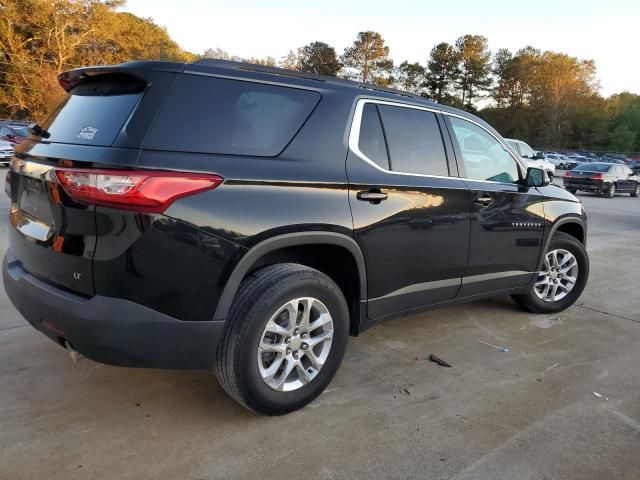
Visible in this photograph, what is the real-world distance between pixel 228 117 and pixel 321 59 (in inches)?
2971

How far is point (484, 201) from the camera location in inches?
156

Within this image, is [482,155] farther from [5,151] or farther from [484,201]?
[5,151]

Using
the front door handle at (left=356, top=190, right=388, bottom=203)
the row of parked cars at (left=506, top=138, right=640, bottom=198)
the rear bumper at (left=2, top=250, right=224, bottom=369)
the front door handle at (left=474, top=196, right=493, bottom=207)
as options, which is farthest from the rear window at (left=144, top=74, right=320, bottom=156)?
the row of parked cars at (left=506, top=138, right=640, bottom=198)

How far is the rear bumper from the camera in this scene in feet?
7.85

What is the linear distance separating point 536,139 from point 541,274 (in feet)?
272

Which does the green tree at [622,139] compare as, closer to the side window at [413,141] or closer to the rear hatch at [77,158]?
the side window at [413,141]

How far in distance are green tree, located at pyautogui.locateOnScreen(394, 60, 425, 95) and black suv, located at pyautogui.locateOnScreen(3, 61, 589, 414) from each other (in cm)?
8076

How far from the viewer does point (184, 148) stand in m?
2.51

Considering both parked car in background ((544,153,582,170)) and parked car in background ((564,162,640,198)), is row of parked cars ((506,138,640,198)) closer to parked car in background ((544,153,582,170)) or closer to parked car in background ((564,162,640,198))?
parked car in background ((564,162,640,198))

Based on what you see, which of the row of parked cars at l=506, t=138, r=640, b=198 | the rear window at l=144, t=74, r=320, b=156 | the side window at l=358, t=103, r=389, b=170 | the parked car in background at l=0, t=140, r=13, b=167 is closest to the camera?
the rear window at l=144, t=74, r=320, b=156

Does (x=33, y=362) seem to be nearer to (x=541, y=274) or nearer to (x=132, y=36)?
(x=541, y=274)

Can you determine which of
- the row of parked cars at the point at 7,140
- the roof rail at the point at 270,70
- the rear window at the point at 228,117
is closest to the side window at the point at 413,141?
the roof rail at the point at 270,70

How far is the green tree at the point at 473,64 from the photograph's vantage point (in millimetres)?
81000

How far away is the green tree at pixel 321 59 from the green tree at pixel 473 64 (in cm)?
2077
